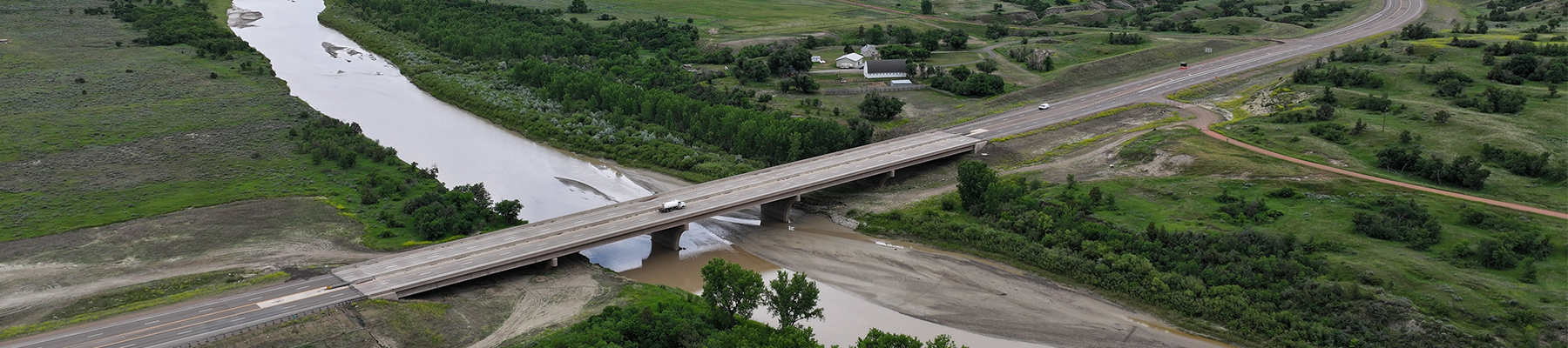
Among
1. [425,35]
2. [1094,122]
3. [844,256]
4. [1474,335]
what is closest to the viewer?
[1474,335]

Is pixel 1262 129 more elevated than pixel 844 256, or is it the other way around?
pixel 1262 129

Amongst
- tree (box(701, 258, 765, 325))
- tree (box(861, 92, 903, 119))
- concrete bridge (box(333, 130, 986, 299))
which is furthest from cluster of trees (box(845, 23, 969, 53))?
tree (box(701, 258, 765, 325))

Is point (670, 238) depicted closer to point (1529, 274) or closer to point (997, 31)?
point (1529, 274)

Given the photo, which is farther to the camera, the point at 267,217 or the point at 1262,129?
the point at 1262,129

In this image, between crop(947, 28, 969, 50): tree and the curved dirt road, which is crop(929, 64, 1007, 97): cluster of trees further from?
A: crop(947, 28, 969, 50): tree

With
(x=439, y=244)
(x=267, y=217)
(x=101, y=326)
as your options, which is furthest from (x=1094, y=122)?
(x=101, y=326)

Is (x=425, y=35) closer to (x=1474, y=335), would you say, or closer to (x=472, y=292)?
(x=472, y=292)

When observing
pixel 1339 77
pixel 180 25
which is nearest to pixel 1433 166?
pixel 1339 77

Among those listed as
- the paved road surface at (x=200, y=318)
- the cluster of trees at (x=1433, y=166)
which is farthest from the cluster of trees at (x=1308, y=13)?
the paved road surface at (x=200, y=318)
